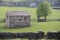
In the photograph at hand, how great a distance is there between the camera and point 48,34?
2018 millimetres

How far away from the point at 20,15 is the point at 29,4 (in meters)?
0.19

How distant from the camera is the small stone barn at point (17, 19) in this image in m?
1.99

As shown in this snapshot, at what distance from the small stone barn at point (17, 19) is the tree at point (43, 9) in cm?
14

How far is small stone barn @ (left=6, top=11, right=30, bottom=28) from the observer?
1987mm

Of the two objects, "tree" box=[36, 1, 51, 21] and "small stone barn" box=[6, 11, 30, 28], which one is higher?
"tree" box=[36, 1, 51, 21]

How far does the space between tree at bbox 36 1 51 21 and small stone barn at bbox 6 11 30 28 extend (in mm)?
136

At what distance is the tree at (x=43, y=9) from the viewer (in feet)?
6.60

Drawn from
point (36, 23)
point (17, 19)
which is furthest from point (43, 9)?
point (17, 19)

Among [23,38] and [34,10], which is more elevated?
[34,10]

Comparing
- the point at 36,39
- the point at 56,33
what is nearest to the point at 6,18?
the point at 36,39

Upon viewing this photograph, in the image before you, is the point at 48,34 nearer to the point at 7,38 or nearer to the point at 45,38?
the point at 45,38

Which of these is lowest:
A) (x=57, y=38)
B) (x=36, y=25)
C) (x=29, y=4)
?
(x=57, y=38)

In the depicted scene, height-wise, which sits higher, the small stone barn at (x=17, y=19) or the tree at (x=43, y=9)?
the tree at (x=43, y=9)

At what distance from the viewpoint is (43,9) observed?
6.62 feet
